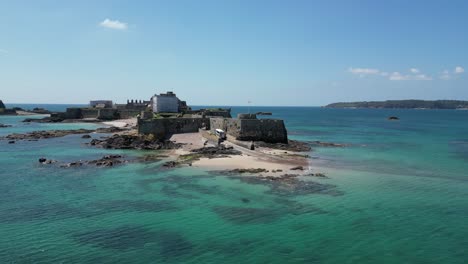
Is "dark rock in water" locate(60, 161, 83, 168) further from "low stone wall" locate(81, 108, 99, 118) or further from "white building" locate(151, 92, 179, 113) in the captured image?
"low stone wall" locate(81, 108, 99, 118)

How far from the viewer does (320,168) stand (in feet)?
92.2

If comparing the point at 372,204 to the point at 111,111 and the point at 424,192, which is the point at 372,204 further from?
the point at 111,111

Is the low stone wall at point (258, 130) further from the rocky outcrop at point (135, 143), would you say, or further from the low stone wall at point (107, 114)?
the low stone wall at point (107, 114)

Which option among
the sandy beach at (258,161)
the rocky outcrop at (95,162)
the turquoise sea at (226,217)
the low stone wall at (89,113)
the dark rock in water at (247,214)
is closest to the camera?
the turquoise sea at (226,217)

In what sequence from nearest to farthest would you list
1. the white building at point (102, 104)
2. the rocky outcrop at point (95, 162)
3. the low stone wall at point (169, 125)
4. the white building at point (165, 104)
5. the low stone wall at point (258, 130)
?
the rocky outcrop at point (95, 162)
the low stone wall at point (258, 130)
the low stone wall at point (169, 125)
the white building at point (165, 104)
the white building at point (102, 104)

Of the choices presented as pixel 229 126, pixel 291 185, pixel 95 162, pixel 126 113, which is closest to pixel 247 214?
pixel 291 185

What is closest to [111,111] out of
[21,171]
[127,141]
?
[127,141]

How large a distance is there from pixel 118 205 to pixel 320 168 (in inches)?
593

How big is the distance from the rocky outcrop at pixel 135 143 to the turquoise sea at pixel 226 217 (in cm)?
1161

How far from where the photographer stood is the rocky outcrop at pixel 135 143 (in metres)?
39.5

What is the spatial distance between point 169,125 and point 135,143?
7.63m

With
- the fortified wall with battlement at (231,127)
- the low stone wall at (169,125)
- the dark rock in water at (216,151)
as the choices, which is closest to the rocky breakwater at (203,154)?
the dark rock in water at (216,151)

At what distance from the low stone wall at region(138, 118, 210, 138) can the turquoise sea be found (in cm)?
1782

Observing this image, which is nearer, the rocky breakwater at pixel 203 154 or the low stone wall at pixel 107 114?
the rocky breakwater at pixel 203 154
